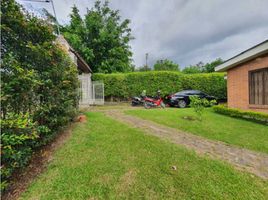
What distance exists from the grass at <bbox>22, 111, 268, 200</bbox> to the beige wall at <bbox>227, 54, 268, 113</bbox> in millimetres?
6860

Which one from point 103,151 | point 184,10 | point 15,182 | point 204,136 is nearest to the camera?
point 15,182

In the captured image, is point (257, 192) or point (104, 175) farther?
point (104, 175)

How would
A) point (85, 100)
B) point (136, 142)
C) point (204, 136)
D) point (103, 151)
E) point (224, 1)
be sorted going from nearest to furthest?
point (103, 151) < point (136, 142) < point (204, 136) < point (224, 1) < point (85, 100)

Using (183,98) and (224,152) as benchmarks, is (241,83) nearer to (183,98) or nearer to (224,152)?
(183,98)

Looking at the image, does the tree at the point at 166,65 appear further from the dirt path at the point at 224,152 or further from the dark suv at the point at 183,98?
the dirt path at the point at 224,152

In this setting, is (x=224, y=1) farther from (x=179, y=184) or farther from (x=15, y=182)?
(x=15, y=182)

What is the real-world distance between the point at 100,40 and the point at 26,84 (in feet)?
61.1

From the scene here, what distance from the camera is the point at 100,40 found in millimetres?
19547

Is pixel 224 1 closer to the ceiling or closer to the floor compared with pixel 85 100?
closer to the ceiling

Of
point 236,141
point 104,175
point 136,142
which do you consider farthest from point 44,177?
point 236,141

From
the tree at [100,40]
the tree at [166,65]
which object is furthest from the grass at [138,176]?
the tree at [166,65]

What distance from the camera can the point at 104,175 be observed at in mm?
2729

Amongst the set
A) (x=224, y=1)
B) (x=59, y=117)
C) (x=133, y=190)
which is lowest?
(x=133, y=190)

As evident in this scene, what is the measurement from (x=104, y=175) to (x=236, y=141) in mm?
3935
